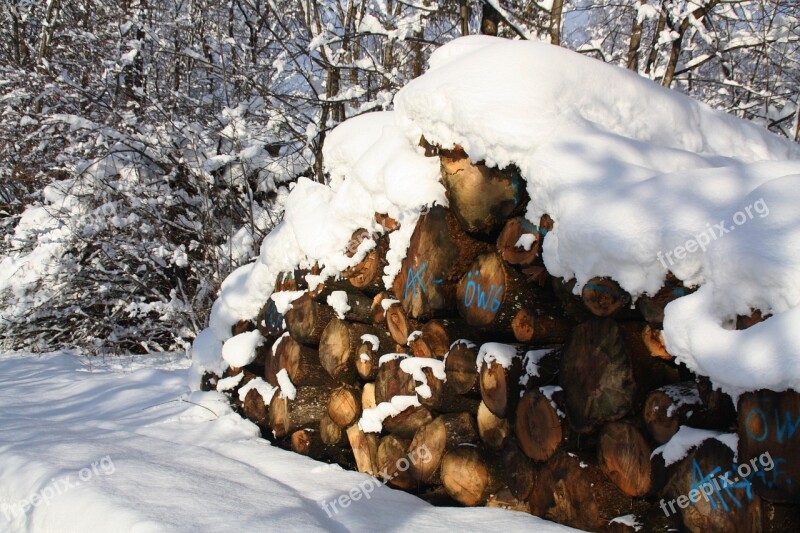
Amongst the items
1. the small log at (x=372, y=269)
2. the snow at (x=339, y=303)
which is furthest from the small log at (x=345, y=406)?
the small log at (x=372, y=269)

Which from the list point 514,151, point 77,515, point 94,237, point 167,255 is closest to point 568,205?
A: point 514,151

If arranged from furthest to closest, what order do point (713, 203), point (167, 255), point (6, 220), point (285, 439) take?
point (6, 220) < point (167, 255) < point (285, 439) < point (713, 203)

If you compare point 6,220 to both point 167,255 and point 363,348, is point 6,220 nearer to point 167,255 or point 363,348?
point 167,255

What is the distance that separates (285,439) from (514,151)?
198 centimetres

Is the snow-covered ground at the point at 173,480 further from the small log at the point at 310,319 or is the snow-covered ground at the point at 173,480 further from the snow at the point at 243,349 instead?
the small log at the point at 310,319

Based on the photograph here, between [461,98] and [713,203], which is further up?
[461,98]

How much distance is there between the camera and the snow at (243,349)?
3.64 metres

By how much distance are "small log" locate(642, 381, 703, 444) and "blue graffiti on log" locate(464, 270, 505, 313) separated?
0.60 m

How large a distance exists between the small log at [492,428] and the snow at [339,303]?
0.90 m

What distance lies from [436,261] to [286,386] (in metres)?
1.28

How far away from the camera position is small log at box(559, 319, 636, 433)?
1807 millimetres

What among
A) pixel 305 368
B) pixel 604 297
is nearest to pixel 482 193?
pixel 604 297

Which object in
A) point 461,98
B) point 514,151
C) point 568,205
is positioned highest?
point 461,98

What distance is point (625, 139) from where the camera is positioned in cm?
222
